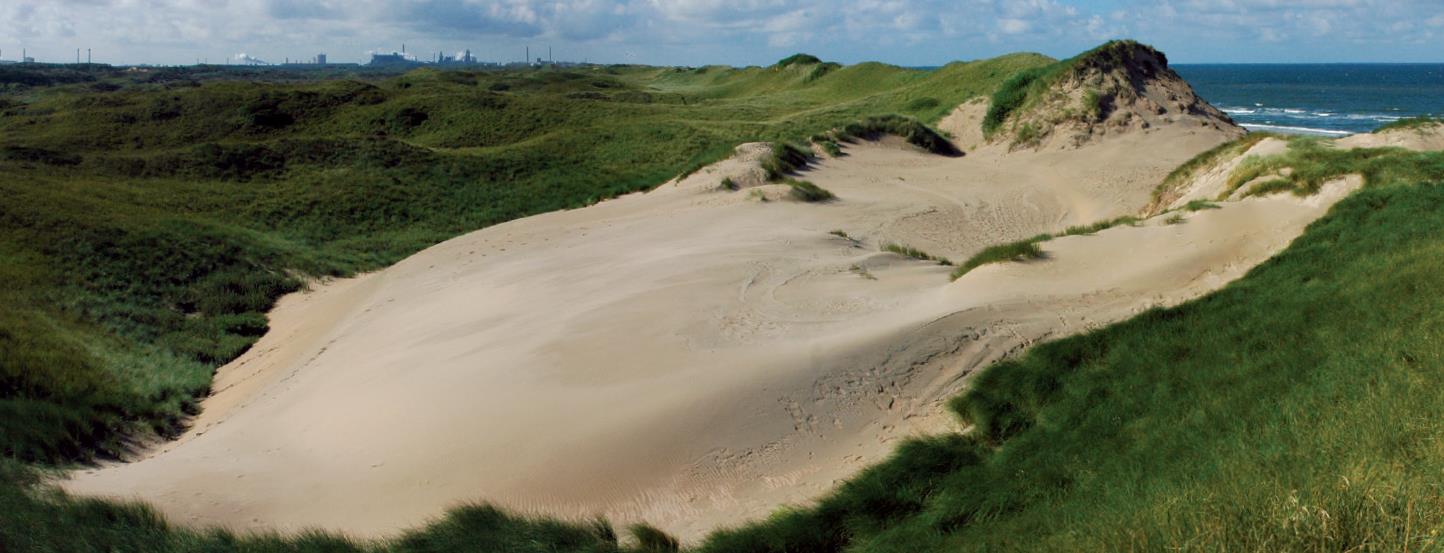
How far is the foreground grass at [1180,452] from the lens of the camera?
349 centimetres

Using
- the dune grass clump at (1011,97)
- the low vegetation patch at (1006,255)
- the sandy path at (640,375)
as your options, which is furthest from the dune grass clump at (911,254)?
the dune grass clump at (1011,97)

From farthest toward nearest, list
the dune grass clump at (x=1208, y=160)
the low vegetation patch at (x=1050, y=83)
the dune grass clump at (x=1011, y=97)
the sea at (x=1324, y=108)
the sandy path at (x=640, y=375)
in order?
the sea at (x=1324, y=108) < the dune grass clump at (x=1011, y=97) < the low vegetation patch at (x=1050, y=83) < the dune grass clump at (x=1208, y=160) < the sandy path at (x=640, y=375)

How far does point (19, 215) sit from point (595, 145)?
19.0 metres

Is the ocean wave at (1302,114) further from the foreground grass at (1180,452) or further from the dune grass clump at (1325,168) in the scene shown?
the foreground grass at (1180,452)

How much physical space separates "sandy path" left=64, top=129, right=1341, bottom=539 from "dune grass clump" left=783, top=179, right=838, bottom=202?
4.48 m

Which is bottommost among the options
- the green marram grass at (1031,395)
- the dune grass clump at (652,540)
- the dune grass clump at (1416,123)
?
the dune grass clump at (652,540)

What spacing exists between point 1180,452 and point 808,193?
14.3m

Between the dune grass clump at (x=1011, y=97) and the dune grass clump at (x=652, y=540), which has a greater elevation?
the dune grass clump at (x=1011, y=97)

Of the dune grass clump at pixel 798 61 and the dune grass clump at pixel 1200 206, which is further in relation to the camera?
the dune grass clump at pixel 798 61

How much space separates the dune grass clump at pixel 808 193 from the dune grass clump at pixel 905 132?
749cm

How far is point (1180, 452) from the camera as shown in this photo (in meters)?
5.05

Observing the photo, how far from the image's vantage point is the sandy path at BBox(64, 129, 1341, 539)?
6.99 meters

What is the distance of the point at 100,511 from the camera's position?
6.27m

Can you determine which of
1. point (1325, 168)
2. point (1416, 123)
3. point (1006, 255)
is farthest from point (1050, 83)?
point (1006, 255)
